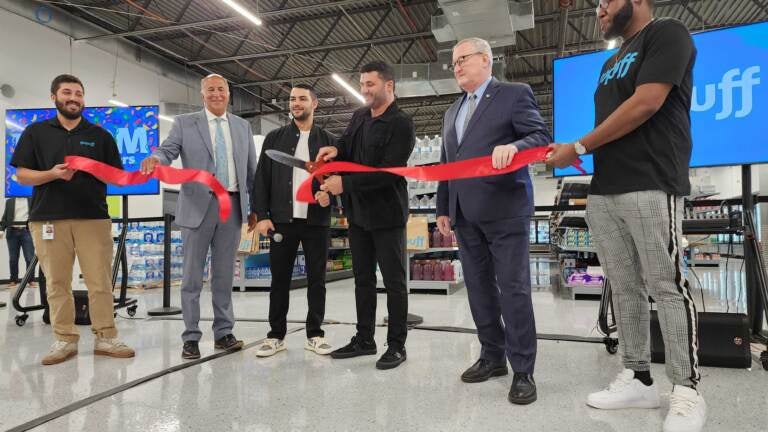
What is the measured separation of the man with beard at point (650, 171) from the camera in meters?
1.60

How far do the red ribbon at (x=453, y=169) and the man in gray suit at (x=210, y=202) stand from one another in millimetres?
638

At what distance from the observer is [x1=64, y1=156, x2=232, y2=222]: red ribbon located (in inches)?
104

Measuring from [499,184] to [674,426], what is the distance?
1.04 meters

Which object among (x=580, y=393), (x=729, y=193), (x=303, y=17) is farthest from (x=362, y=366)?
(x=729, y=193)

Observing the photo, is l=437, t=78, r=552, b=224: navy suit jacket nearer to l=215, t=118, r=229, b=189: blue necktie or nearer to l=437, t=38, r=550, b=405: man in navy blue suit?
l=437, t=38, r=550, b=405: man in navy blue suit

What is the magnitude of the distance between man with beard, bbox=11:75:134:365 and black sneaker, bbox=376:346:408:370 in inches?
59.7

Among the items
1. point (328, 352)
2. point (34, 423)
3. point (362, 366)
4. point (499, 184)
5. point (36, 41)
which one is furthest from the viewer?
A: point (36, 41)

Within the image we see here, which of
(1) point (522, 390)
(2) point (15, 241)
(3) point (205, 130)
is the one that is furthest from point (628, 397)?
(2) point (15, 241)

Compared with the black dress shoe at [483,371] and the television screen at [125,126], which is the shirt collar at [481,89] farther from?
the television screen at [125,126]

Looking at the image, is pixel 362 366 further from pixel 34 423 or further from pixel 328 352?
pixel 34 423

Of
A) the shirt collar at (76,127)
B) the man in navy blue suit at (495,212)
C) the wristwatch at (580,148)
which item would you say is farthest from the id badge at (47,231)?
the wristwatch at (580,148)

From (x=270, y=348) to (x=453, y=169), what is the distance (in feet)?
5.00

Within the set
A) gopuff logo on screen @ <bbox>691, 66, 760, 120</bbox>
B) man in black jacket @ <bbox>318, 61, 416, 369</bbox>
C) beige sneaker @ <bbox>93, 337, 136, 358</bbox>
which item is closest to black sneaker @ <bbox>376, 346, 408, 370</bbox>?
man in black jacket @ <bbox>318, 61, 416, 369</bbox>

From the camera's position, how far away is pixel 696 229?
3.04 m
